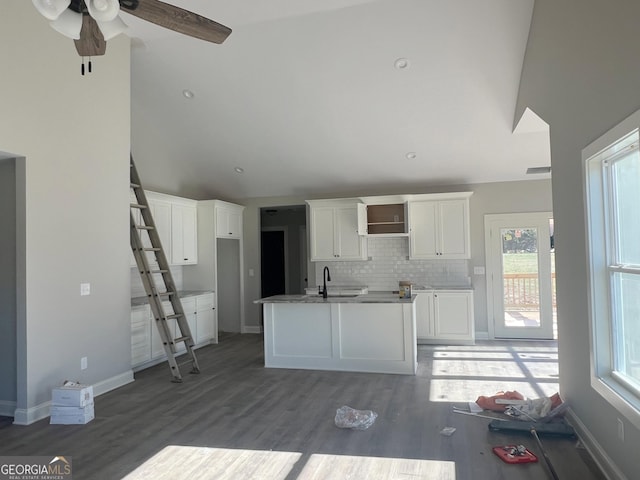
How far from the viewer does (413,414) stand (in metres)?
3.72

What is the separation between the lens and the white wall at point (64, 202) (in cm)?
366

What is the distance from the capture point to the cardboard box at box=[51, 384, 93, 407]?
3633 mm

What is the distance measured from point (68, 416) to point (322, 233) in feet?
15.2

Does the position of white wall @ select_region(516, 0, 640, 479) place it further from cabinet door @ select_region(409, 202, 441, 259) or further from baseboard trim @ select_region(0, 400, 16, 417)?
baseboard trim @ select_region(0, 400, 16, 417)

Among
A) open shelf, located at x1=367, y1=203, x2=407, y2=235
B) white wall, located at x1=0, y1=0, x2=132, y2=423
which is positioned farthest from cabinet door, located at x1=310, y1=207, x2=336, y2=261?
white wall, located at x1=0, y1=0, x2=132, y2=423

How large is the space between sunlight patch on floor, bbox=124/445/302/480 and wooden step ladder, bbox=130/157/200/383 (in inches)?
76.1

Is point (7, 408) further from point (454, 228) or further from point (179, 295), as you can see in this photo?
point (454, 228)

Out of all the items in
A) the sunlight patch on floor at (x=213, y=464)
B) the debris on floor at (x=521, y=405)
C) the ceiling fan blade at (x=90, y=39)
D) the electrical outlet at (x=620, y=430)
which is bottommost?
the sunlight patch on floor at (x=213, y=464)

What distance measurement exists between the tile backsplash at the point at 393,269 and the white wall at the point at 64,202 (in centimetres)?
386

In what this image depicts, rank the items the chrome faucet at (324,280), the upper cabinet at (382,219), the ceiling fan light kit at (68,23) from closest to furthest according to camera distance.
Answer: the ceiling fan light kit at (68,23)
the chrome faucet at (324,280)
the upper cabinet at (382,219)

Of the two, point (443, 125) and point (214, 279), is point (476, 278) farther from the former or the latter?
point (214, 279)

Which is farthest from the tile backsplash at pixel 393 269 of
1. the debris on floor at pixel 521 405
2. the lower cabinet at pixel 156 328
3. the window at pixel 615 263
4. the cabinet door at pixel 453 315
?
the window at pixel 615 263

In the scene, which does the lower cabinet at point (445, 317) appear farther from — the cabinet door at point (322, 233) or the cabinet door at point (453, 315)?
the cabinet door at point (322, 233)

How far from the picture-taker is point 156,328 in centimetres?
568
